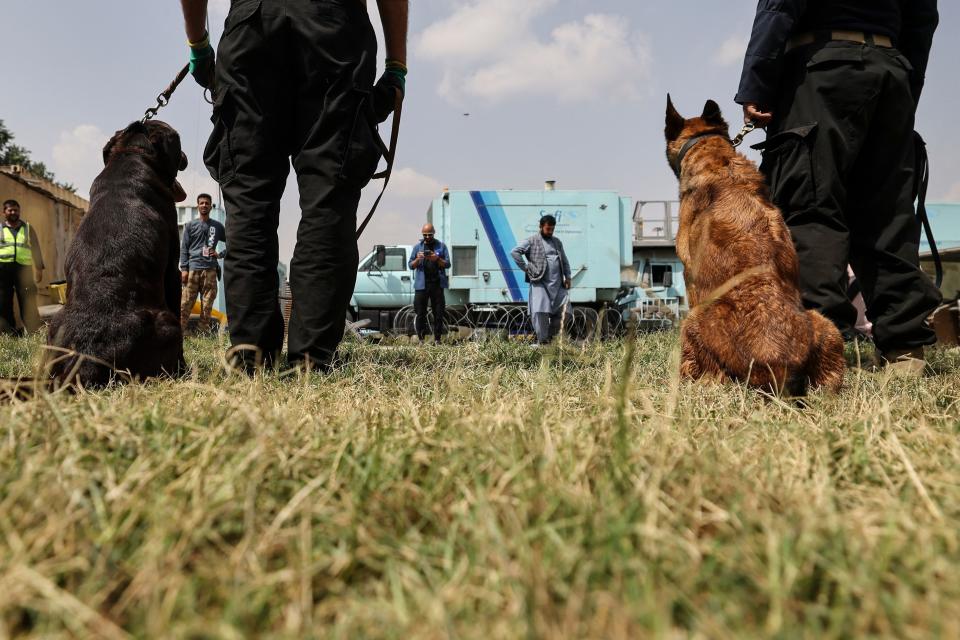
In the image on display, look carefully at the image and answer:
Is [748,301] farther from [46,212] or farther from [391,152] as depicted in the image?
[46,212]

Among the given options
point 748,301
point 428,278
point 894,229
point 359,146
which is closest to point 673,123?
point 894,229

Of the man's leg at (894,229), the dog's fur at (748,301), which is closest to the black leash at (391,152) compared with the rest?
the dog's fur at (748,301)

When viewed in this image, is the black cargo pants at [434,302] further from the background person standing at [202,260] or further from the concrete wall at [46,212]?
the concrete wall at [46,212]

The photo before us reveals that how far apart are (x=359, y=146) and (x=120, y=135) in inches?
49.7

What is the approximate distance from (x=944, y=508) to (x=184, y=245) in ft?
35.8

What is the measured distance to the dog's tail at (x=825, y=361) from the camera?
2.40 m

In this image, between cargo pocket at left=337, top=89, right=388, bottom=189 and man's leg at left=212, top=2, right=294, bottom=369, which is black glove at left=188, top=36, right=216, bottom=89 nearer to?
man's leg at left=212, top=2, right=294, bottom=369

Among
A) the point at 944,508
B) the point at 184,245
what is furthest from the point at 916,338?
the point at 184,245

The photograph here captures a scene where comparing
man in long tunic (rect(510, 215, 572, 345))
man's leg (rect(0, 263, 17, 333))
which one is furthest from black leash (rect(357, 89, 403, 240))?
man's leg (rect(0, 263, 17, 333))

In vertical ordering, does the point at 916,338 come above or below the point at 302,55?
below

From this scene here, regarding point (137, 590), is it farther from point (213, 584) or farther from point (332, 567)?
point (332, 567)

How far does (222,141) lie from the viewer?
297 cm

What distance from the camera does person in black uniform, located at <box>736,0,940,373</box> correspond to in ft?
10.1

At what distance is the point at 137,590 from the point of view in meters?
0.68
